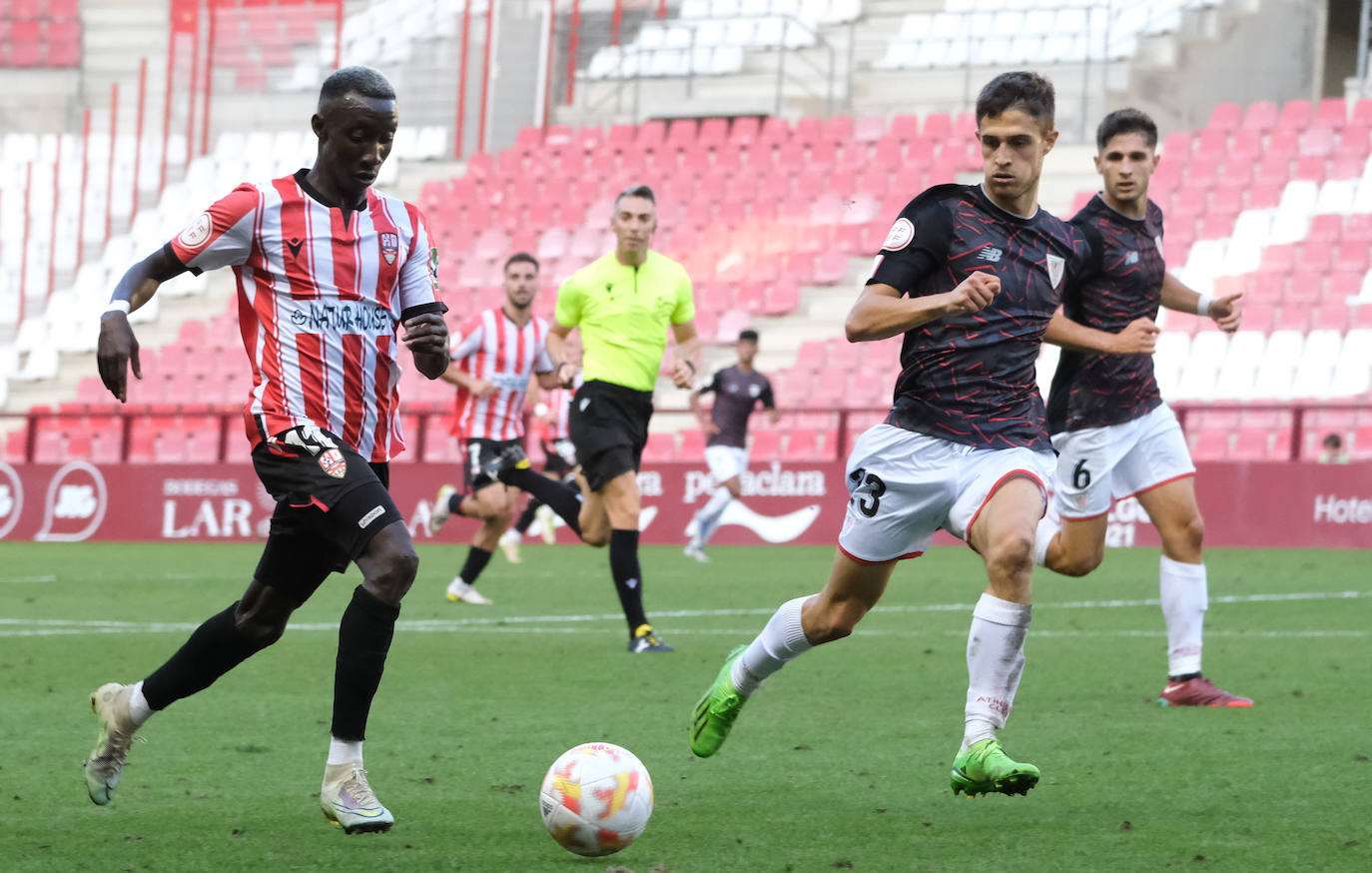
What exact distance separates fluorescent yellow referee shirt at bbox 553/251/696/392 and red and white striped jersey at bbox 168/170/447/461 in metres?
4.32

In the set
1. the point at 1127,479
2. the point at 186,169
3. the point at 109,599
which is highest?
the point at 186,169

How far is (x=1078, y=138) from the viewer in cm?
2584

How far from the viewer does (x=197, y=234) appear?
15.6 ft

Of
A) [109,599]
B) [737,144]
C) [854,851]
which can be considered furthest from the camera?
[737,144]

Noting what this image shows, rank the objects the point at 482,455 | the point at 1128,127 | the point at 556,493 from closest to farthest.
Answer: the point at 1128,127 < the point at 556,493 < the point at 482,455

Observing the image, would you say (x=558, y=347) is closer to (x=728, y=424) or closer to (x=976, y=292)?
(x=976, y=292)

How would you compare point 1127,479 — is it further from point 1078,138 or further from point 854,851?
point 1078,138

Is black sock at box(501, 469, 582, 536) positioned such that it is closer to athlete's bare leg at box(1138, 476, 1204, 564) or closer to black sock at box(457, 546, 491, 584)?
black sock at box(457, 546, 491, 584)

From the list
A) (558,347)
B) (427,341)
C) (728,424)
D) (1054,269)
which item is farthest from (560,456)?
(427,341)

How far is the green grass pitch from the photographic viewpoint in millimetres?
4348

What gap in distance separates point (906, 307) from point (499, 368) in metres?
7.44

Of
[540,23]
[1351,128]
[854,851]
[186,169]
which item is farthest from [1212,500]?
[186,169]

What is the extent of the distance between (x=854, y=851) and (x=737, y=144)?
24.2 m

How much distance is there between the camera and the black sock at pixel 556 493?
1043 centimetres
